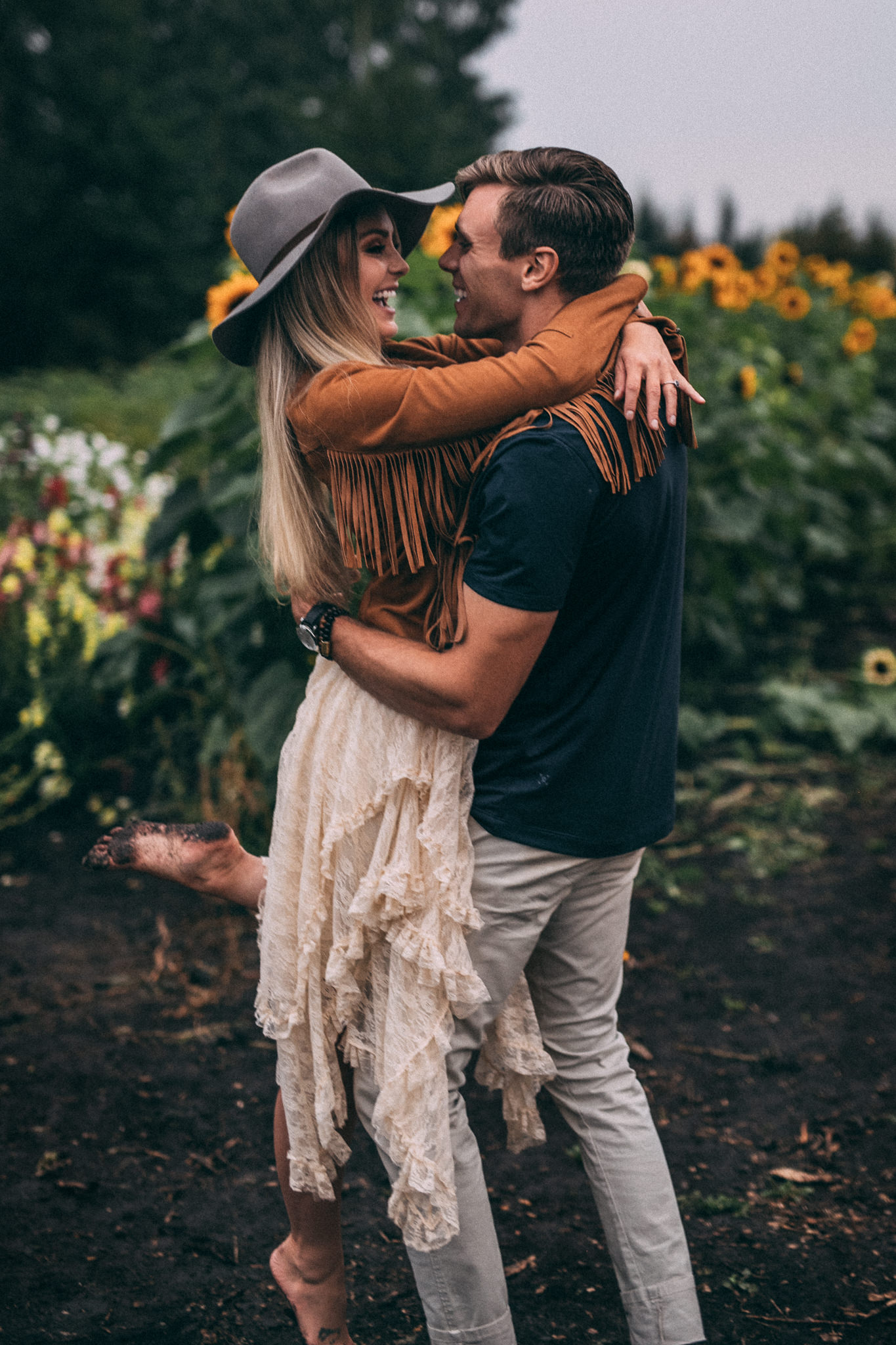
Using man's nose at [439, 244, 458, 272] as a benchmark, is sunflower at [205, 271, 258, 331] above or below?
above

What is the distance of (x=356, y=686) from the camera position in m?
1.80

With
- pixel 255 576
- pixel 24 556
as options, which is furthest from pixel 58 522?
→ pixel 255 576

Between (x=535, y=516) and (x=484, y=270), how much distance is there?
41 cm

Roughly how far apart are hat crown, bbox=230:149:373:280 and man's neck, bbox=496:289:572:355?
0.98 feet

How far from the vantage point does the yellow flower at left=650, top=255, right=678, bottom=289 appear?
18.3ft

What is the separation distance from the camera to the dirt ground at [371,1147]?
7.08 feet

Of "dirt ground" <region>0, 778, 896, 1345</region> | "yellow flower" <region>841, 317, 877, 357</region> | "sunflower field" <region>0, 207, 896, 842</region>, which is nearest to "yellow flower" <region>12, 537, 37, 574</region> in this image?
"sunflower field" <region>0, 207, 896, 842</region>

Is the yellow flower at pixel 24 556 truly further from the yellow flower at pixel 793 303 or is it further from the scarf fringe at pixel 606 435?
the yellow flower at pixel 793 303

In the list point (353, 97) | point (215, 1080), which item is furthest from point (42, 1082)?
point (353, 97)

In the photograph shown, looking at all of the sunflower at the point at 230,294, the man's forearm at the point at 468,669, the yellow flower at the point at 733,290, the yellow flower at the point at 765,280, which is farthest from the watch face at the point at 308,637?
the yellow flower at the point at 765,280

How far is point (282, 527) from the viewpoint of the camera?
1.80m

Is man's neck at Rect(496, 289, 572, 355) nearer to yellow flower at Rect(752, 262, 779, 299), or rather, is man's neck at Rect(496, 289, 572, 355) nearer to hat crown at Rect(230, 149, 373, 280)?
hat crown at Rect(230, 149, 373, 280)

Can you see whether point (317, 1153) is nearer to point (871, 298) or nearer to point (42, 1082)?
point (42, 1082)

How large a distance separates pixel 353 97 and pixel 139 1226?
996 inches
